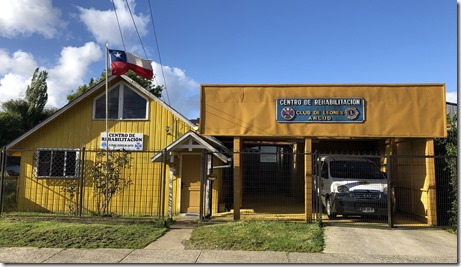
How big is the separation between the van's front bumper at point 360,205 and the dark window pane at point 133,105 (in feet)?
25.0

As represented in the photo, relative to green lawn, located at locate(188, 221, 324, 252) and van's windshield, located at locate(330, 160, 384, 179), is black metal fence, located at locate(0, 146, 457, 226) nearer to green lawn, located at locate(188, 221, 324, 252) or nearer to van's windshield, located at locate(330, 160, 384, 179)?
van's windshield, located at locate(330, 160, 384, 179)

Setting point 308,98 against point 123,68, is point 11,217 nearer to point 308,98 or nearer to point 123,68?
point 123,68

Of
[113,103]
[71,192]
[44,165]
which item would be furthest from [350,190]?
[44,165]

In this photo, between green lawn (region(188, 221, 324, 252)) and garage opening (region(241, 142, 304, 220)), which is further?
garage opening (region(241, 142, 304, 220))

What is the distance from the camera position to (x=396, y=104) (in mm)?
11398

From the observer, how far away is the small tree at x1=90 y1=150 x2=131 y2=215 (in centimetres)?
1273

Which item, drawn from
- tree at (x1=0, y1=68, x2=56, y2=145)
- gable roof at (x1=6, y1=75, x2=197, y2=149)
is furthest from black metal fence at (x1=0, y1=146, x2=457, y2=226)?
tree at (x1=0, y1=68, x2=56, y2=145)

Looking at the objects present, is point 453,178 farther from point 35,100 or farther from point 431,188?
point 35,100

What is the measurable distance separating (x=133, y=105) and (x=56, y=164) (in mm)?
3482

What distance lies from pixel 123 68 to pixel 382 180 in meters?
9.06

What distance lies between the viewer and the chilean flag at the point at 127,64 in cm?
1311

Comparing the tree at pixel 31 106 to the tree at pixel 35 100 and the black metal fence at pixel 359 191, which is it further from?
the black metal fence at pixel 359 191

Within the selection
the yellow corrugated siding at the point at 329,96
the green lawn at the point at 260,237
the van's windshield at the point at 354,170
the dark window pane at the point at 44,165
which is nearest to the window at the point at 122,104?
the dark window pane at the point at 44,165

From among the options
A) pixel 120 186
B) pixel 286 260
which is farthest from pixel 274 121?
pixel 120 186
